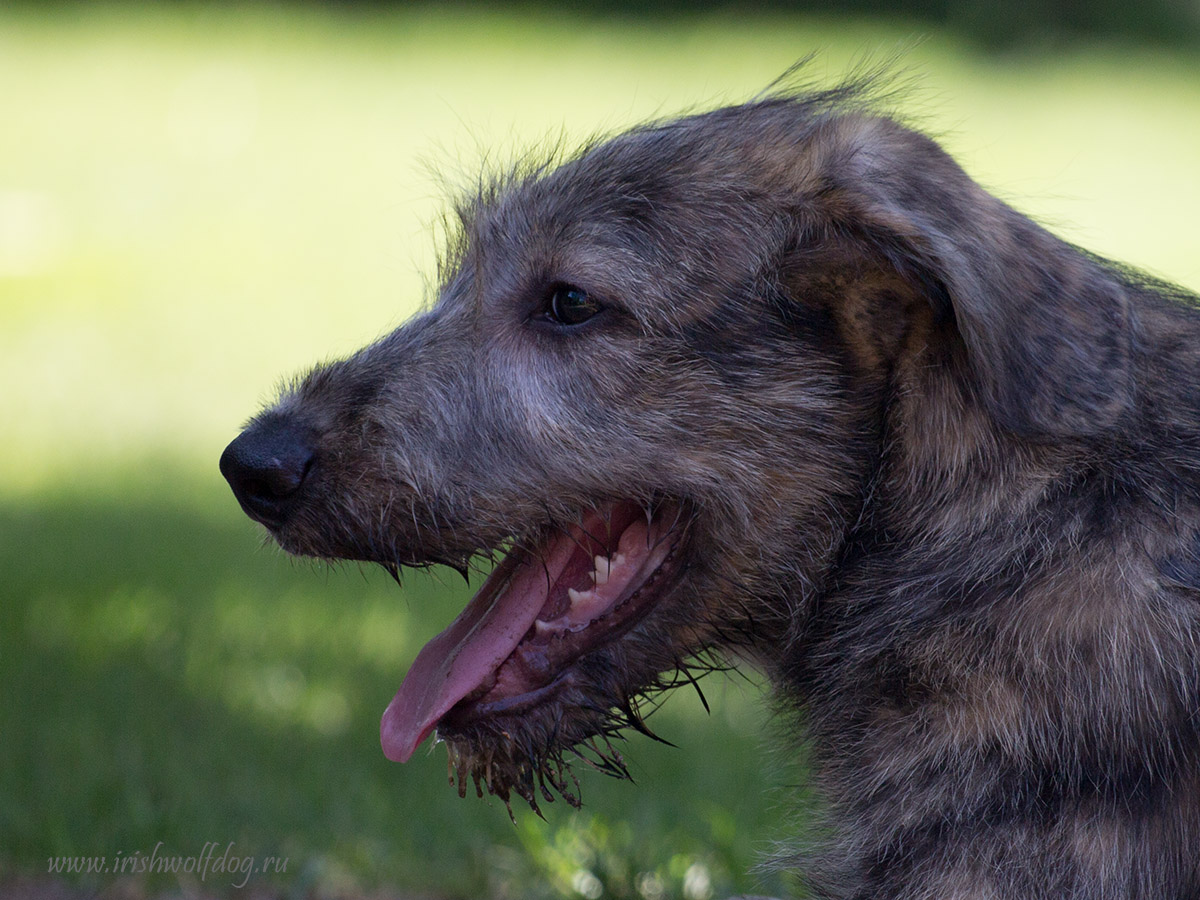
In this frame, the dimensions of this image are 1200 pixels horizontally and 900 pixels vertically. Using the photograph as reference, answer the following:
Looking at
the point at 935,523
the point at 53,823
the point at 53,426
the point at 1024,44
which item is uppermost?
the point at 935,523

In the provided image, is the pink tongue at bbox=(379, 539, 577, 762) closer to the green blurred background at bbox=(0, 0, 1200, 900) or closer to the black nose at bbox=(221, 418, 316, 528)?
the green blurred background at bbox=(0, 0, 1200, 900)

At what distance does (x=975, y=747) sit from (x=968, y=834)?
0.18m

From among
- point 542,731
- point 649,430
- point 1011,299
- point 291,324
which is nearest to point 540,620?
point 542,731

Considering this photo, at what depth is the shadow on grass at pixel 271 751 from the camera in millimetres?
4438

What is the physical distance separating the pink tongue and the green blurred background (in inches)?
12.7

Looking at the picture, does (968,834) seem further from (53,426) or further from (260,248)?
(260,248)

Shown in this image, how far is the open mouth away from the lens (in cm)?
335

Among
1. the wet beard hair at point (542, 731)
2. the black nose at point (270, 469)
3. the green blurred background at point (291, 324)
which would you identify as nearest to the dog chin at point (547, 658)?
the wet beard hair at point (542, 731)

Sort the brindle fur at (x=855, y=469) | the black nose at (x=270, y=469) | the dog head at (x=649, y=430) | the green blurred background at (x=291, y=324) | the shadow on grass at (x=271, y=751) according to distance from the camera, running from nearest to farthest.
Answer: the brindle fur at (x=855, y=469) < the dog head at (x=649, y=430) < the black nose at (x=270, y=469) < the shadow on grass at (x=271, y=751) < the green blurred background at (x=291, y=324)

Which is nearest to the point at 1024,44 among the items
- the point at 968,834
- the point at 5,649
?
the point at 5,649

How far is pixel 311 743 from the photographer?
5.56m

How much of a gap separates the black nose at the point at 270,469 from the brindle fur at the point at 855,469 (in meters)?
0.04

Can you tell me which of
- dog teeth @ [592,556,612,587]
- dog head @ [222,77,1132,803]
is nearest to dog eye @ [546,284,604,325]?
dog head @ [222,77,1132,803]

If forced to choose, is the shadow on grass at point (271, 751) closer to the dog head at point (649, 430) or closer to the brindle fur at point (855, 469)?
the dog head at point (649, 430)
